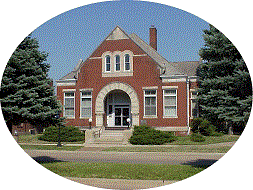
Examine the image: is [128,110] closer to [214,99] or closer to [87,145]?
[87,145]

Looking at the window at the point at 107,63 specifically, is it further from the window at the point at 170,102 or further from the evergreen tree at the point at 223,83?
the evergreen tree at the point at 223,83

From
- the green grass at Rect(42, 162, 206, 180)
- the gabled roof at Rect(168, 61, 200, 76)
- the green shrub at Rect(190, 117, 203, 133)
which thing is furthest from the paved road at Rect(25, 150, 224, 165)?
the gabled roof at Rect(168, 61, 200, 76)

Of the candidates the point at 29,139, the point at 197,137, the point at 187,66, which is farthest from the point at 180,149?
the point at 29,139

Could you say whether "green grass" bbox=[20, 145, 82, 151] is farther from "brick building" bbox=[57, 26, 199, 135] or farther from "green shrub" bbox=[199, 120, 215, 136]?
"green shrub" bbox=[199, 120, 215, 136]

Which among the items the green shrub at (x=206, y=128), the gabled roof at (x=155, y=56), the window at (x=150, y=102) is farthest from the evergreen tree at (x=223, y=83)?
the window at (x=150, y=102)

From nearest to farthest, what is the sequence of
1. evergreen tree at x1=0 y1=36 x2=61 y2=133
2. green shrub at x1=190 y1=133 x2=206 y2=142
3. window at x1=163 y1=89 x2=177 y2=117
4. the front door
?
evergreen tree at x1=0 y1=36 x2=61 y2=133
green shrub at x1=190 y1=133 x2=206 y2=142
window at x1=163 y1=89 x2=177 y2=117
the front door

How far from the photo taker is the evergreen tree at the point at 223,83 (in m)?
9.61

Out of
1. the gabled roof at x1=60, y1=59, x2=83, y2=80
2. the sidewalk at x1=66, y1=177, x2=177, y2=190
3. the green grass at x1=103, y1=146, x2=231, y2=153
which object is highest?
the gabled roof at x1=60, y1=59, x2=83, y2=80

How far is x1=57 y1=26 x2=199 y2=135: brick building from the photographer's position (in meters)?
12.0

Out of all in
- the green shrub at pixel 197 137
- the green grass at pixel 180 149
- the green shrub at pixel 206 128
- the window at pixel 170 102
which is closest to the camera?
the green grass at pixel 180 149

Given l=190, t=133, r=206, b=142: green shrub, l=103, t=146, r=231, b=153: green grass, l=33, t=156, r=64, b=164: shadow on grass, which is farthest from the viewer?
→ l=190, t=133, r=206, b=142: green shrub

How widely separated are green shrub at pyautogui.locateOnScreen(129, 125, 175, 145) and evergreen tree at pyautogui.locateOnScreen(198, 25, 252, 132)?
173 cm

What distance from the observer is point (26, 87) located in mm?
10891

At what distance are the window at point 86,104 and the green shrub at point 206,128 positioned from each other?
4068 millimetres
